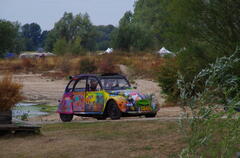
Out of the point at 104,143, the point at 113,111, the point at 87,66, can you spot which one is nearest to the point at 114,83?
the point at 113,111

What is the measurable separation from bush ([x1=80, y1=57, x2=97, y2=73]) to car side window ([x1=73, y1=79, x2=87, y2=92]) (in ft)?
119

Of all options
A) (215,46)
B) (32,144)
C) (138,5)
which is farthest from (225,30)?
(138,5)

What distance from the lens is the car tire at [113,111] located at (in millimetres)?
17092

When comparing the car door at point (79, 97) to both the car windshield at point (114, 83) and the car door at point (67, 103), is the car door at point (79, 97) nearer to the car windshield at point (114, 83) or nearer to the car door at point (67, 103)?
the car door at point (67, 103)

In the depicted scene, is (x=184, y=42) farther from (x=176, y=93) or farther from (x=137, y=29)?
(x=137, y=29)

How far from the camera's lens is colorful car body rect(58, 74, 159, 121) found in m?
17.2

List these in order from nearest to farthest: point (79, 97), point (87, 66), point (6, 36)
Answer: point (79, 97), point (87, 66), point (6, 36)

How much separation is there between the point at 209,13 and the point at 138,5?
94692mm

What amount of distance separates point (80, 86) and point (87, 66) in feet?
123

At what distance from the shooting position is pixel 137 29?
82500 mm

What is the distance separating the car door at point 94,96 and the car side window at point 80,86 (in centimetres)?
38

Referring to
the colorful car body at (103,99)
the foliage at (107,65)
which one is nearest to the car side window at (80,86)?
the colorful car body at (103,99)

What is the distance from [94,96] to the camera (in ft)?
59.7

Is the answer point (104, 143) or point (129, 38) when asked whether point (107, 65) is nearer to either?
point (129, 38)
